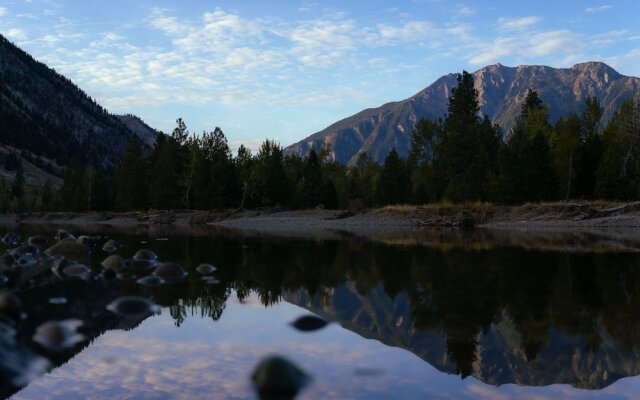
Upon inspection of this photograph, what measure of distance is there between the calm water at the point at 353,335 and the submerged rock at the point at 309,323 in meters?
0.22

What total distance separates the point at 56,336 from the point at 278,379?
496 centimetres

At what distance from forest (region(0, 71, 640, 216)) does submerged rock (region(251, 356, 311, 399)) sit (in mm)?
60969

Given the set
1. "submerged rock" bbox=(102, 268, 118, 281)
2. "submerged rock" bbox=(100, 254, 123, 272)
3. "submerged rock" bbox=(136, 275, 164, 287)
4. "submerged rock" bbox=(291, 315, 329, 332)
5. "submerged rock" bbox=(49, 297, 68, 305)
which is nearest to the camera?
"submerged rock" bbox=(291, 315, 329, 332)

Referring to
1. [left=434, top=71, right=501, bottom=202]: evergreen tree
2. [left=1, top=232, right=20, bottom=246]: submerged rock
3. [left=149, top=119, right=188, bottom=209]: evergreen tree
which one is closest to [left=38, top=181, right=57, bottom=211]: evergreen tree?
[left=149, top=119, right=188, bottom=209]: evergreen tree

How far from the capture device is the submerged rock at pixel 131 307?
1303 cm

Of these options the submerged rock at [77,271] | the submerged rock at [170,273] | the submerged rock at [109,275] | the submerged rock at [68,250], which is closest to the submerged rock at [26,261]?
the submerged rock at [68,250]

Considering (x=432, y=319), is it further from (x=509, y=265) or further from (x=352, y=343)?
(x=509, y=265)

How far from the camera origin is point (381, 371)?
870cm

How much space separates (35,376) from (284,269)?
47.5ft

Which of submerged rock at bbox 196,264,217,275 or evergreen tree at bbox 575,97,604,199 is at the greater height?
evergreen tree at bbox 575,97,604,199

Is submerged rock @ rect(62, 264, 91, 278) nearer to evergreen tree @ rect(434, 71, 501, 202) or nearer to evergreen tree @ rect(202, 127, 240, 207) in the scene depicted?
evergreen tree @ rect(434, 71, 501, 202)

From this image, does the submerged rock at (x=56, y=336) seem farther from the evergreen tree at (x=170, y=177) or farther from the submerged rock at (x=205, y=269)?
the evergreen tree at (x=170, y=177)

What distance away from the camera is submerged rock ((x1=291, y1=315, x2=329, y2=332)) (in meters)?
11.9

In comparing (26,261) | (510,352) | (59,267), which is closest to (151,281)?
(59,267)
